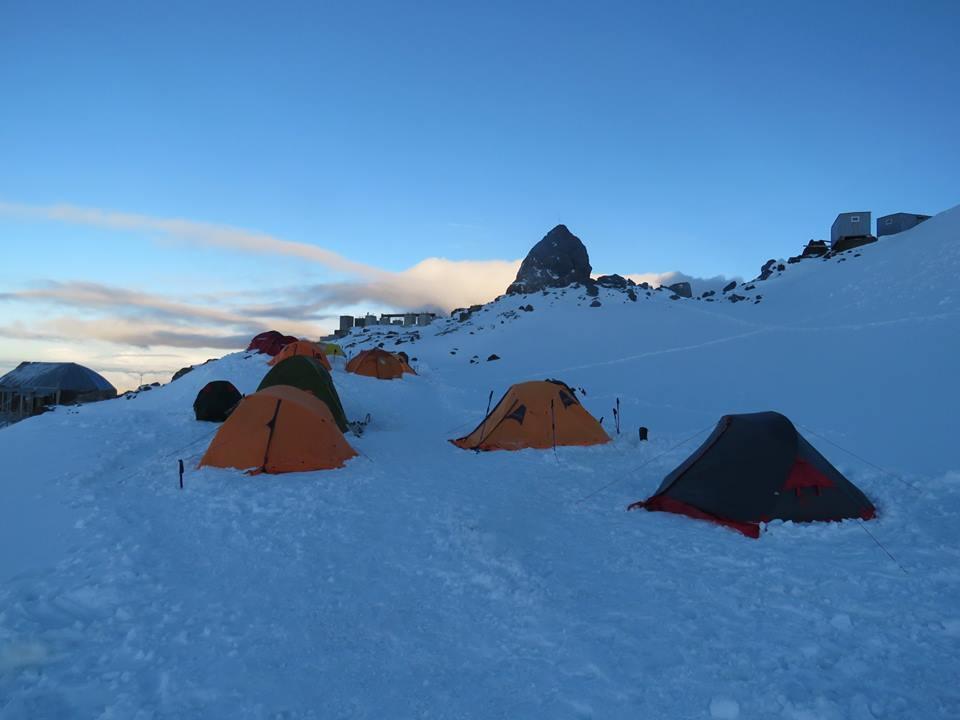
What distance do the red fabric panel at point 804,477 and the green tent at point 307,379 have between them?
12.6 meters

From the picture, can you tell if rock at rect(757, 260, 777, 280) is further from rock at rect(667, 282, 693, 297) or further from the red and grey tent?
the red and grey tent

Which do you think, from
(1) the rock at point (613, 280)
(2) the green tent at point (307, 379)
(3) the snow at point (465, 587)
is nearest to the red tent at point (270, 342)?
(2) the green tent at point (307, 379)

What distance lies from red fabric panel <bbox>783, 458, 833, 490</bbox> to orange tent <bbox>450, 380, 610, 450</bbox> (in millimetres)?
6832

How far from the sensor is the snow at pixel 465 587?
14.9ft

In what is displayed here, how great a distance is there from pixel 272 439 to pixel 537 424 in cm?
673

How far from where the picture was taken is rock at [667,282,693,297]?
170 feet

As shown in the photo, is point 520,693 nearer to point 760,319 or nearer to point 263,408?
point 263,408

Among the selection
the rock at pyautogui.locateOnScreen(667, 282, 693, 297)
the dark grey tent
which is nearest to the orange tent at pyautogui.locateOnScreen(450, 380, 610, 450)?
the rock at pyautogui.locateOnScreen(667, 282, 693, 297)

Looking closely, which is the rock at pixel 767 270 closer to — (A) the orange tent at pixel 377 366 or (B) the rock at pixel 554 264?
(B) the rock at pixel 554 264

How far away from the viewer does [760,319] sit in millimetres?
35531

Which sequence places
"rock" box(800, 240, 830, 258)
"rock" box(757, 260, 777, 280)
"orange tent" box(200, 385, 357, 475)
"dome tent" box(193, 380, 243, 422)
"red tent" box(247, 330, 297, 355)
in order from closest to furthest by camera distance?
"orange tent" box(200, 385, 357, 475), "dome tent" box(193, 380, 243, 422), "red tent" box(247, 330, 297, 355), "rock" box(757, 260, 777, 280), "rock" box(800, 240, 830, 258)

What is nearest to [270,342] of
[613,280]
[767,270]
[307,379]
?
[307,379]

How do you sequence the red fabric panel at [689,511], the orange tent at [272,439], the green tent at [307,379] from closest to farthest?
1. the red fabric panel at [689,511]
2. the orange tent at [272,439]
3. the green tent at [307,379]

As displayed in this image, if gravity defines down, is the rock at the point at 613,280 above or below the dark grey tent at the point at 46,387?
above
